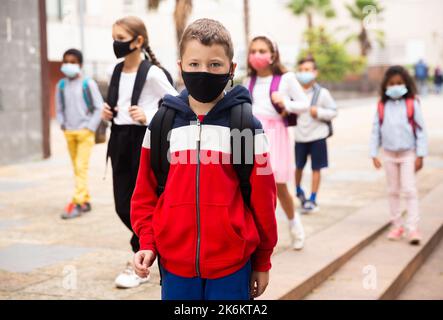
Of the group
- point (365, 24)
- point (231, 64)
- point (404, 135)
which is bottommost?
point (404, 135)

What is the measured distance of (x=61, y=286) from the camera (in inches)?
209

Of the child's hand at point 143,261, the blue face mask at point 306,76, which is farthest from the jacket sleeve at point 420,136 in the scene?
the child's hand at point 143,261

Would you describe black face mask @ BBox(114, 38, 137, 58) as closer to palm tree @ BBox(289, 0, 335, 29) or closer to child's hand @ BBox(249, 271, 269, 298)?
child's hand @ BBox(249, 271, 269, 298)

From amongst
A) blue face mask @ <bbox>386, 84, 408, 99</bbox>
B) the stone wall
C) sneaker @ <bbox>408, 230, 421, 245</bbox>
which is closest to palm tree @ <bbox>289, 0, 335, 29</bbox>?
the stone wall

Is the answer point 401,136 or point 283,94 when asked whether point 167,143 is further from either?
point 401,136

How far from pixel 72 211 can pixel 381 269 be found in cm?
340

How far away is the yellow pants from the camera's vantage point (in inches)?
321

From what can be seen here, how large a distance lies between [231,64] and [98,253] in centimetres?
355

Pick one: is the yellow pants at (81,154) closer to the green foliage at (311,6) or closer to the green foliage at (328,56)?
the green foliage at (328,56)

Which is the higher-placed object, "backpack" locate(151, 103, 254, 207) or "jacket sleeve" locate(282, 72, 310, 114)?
"jacket sleeve" locate(282, 72, 310, 114)

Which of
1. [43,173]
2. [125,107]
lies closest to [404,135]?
[125,107]

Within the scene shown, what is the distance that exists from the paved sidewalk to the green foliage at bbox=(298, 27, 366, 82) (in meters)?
24.5

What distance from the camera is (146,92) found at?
5.36 m
